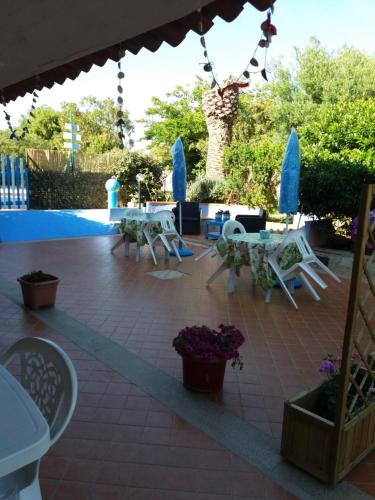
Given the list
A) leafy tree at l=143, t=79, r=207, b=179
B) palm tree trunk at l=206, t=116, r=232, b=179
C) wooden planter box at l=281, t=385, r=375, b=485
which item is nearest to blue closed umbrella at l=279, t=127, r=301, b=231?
wooden planter box at l=281, t=385, r=375, b=485

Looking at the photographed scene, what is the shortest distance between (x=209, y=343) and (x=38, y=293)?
2.64m

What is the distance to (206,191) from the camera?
13.5 meters

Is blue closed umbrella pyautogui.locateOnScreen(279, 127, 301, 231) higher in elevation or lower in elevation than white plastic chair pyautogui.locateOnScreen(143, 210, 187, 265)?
higher

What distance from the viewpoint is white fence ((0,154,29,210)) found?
39.8 feet

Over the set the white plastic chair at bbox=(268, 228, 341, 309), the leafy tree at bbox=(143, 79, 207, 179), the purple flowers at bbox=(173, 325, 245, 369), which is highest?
the leafy tree at bbox=(143, 79, 207, 179)

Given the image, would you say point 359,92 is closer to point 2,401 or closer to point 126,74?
point 126,74

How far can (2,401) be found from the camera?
4.66 ft

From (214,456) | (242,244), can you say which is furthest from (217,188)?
(214,456)

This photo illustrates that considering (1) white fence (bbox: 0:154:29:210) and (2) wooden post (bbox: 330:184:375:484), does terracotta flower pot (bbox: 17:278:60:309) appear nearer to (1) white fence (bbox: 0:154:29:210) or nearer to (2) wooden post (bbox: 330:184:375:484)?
(2) wooden post (bbox: 330:184:375:484)

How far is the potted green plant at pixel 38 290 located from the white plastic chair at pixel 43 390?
3054mm

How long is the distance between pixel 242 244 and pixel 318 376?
238cm

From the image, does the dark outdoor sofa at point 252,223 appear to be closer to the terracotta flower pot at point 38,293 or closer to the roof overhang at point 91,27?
the terracotta flower pot at point 38,293

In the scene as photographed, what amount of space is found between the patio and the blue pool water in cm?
518

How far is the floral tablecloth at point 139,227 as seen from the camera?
7.53m
